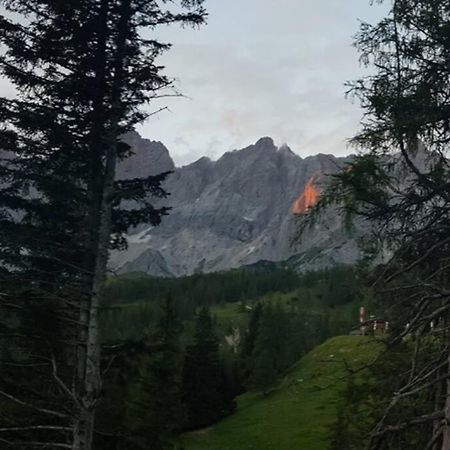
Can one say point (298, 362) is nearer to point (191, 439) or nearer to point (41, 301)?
point (191, 439)

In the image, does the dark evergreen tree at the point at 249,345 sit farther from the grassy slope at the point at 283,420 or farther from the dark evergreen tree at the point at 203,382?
the dark evergreen tree at the point at 203,382

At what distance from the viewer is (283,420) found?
65375 millimetres

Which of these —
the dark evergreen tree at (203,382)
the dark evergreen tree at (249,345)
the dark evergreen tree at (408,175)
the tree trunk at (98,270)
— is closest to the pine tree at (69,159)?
the tree trunk at (98,270)

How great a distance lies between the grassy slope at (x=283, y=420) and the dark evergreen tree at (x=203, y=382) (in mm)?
1743

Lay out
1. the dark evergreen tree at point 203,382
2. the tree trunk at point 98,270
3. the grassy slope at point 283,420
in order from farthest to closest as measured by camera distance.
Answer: the dark evergreen tree at point 203,382 < the grassy slope at point 283,420 < the tree trunk at point 98,270

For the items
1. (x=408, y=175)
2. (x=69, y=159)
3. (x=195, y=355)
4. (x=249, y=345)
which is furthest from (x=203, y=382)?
(x=408, y=175)

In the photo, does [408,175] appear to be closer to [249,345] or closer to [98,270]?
[98,270]

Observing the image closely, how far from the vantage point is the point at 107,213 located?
1088 cm

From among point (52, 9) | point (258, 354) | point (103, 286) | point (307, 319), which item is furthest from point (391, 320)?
point (307, 319)

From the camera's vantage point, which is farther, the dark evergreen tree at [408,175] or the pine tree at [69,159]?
the pine tree at [69,159]

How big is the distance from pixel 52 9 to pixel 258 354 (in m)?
81.6

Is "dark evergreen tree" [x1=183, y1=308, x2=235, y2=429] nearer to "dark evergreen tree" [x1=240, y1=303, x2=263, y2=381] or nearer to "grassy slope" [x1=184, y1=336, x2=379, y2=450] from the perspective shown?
"grassy slope" [x1=184, y1=336, x2=379, y2=450]

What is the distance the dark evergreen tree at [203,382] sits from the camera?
69250mm

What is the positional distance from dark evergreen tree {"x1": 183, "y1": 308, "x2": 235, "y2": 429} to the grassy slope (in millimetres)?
1743
